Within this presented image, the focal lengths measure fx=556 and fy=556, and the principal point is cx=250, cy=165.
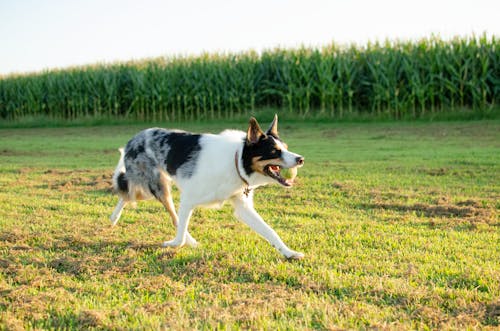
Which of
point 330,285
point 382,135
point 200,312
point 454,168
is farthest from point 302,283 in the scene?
point 382,135

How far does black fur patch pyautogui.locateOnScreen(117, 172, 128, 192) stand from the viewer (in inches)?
257

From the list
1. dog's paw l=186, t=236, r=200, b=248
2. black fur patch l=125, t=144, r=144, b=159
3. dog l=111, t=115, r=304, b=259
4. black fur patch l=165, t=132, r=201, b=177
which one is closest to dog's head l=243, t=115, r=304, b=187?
dog l=111, t=115, r=304, b=259

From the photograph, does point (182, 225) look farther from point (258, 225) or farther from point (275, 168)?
point (275, 168)

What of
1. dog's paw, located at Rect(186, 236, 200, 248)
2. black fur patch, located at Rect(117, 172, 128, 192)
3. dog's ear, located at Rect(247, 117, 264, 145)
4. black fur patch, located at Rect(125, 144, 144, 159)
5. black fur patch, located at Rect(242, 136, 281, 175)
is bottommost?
dog's paw, located at Rect(186, 236, 200, 248)

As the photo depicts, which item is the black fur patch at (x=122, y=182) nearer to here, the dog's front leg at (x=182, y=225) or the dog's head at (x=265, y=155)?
the dog's front leg at (x=182, y=225)

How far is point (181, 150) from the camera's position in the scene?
586 cm

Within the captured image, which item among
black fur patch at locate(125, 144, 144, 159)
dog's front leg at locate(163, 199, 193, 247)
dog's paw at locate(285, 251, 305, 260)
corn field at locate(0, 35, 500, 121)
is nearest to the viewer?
dog's paw at locate(285, 251, 305, 260)

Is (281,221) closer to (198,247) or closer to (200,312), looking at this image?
(198,247)

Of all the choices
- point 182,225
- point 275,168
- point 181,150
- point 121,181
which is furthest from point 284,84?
point 275,168

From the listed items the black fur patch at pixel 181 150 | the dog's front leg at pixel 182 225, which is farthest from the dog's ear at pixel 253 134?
the dog's front leg at pixel 182 225

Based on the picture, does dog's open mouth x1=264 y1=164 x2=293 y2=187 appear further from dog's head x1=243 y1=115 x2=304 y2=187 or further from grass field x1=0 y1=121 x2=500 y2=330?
grass field x1=0 y1=121 x2=500 y2=330

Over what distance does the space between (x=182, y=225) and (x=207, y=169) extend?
67 cm

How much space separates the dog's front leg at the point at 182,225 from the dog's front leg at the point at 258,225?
0.48 m

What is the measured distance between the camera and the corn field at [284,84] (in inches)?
819
